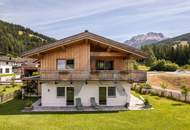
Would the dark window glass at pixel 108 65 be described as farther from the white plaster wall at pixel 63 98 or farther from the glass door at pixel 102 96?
the glass door at pixel 102 96

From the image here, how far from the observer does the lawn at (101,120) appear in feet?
61.3

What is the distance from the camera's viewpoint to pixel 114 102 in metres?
27.9

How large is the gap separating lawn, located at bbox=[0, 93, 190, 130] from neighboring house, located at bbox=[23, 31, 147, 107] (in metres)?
3.73

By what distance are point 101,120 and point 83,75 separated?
7.02 meters

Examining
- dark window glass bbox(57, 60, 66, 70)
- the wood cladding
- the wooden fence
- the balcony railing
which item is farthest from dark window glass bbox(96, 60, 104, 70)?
the wooden fence

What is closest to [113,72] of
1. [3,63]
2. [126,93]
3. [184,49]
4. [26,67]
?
[126,93]

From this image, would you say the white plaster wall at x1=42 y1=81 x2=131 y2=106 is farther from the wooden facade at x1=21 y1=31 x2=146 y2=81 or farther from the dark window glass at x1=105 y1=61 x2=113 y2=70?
the dark window glass at x1=105 y1=61 x2=113 y2=70

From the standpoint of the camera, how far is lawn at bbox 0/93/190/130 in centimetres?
1869

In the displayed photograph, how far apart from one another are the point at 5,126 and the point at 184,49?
412 feet

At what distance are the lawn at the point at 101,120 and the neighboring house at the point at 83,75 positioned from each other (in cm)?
373

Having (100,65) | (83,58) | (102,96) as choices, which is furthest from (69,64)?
(102,96)

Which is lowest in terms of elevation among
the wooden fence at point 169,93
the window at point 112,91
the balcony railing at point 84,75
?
the wooden fence at point 169,93

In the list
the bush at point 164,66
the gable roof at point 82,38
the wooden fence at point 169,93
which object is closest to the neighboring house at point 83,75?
the gable roof at point 82,38

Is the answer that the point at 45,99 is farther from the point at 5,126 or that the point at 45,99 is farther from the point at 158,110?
the point at 158,110
